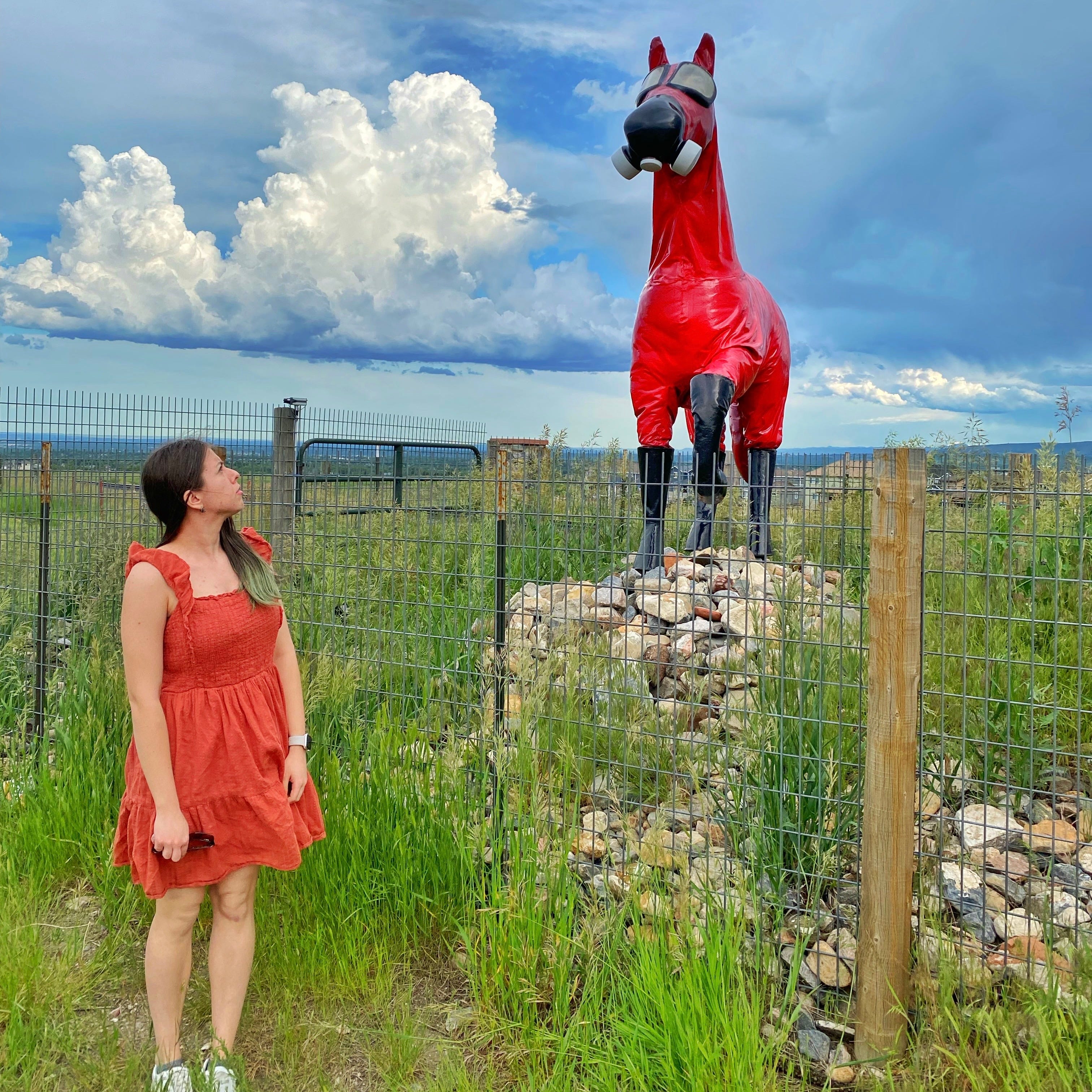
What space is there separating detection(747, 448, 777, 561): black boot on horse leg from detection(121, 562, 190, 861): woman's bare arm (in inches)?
81.4

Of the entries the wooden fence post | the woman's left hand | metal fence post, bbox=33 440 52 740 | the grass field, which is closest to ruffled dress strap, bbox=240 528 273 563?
the woman's left hand

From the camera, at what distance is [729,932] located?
2811 millimetres

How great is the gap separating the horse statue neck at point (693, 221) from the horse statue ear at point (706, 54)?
48 cm

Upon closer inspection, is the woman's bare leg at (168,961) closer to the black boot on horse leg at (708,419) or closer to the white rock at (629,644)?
the white rock at (629,644)

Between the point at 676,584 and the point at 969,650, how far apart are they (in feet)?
7.99

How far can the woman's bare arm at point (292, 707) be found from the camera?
3029mm

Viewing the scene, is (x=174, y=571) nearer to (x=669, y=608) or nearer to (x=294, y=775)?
(x=294, y=775)

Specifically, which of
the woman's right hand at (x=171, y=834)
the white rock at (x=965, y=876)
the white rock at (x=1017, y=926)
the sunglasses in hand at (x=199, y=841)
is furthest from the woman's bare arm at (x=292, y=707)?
the white rock at (x=1017, y=926)

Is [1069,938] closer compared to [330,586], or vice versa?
[1069,938]

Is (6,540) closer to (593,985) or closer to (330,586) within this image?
(330,586)

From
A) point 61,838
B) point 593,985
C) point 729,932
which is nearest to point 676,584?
point 729,932

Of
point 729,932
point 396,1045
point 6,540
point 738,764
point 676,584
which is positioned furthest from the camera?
point 6,540

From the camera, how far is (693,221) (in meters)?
6.21

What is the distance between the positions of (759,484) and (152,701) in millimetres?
3320
